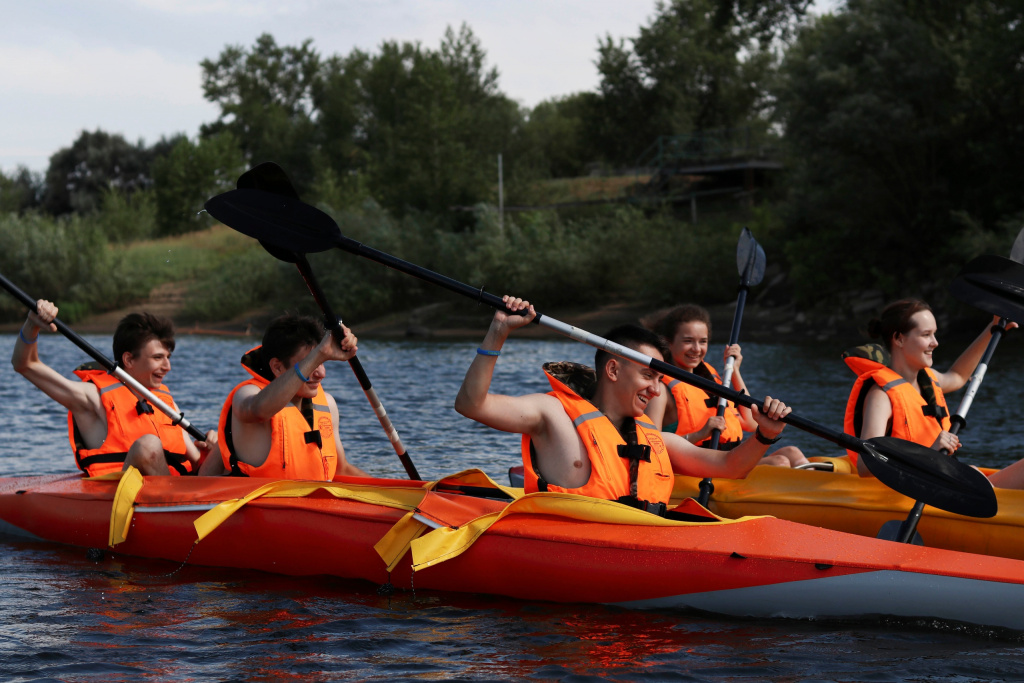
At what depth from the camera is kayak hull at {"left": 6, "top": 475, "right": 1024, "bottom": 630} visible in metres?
3.39

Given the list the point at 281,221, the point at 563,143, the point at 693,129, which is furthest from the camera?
the point at 563,143

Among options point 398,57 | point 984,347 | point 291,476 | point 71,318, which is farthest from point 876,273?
point 398,57

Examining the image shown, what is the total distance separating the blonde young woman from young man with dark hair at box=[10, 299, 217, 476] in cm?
231

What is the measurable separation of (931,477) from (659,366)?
1.11 metres

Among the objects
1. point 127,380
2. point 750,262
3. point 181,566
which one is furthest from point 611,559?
point 750,262

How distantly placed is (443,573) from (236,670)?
2.93ft

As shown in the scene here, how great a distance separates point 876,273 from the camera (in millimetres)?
20359

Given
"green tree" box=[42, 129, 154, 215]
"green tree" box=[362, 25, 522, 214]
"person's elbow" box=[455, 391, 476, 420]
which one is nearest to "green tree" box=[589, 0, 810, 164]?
"green tree" box=[362, 25, 522, 214]

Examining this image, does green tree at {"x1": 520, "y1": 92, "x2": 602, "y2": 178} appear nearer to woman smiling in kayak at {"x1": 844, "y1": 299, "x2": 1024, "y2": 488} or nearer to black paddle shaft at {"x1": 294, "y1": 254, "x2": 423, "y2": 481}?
black paddle shaft at {"x1": 294, "y1": 254, "x2": 423, "y2": 481}

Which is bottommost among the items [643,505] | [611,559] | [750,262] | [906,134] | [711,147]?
[611,559]

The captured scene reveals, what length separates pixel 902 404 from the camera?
14.3 feet

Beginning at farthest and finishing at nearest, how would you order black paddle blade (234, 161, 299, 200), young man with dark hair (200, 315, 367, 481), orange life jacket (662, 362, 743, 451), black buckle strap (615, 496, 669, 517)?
orange life jacket (662, 362, 743, 451) → black paddle blade (234, 161, 299, 200) → young man with dark hair (200, 315, 367, 481) → black buckle strap (615, 496, 669, 517)

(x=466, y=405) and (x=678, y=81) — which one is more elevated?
(x=678, y=81)

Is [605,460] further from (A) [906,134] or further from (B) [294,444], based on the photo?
(A) [906,134]
